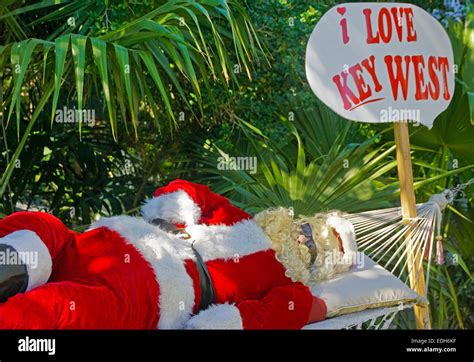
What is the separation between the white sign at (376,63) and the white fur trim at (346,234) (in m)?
0.33

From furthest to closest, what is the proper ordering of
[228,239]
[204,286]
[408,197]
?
[408,197] < [228,239] < [204,286]

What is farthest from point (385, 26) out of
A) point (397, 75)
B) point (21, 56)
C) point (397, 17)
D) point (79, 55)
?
point (21, 56)

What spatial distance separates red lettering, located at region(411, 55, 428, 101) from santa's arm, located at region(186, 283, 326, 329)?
699 mm

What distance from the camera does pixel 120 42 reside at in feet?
6.79

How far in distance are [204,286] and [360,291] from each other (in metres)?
0.46

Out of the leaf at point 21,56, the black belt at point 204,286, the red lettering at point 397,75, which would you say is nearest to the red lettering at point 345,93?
the red lettering at point 397,75

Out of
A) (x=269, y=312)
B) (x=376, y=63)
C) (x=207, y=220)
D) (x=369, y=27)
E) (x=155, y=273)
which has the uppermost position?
(x=369, y=27)

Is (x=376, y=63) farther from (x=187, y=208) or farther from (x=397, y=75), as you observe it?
(x=187, y=208)

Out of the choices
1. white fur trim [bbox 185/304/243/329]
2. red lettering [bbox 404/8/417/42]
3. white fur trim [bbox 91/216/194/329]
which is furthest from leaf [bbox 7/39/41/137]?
red lettering [bbox 404/8/417/42]

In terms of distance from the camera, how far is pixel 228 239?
181cm

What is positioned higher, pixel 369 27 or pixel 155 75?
pixel 369 27

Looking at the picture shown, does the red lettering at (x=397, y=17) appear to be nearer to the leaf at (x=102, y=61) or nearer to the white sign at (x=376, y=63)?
the white sign at (x=376, y=63)

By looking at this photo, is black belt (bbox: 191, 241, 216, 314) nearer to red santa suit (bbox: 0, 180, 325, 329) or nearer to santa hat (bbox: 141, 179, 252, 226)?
red santa suit (bbox: 0, 180, 325, 329)
